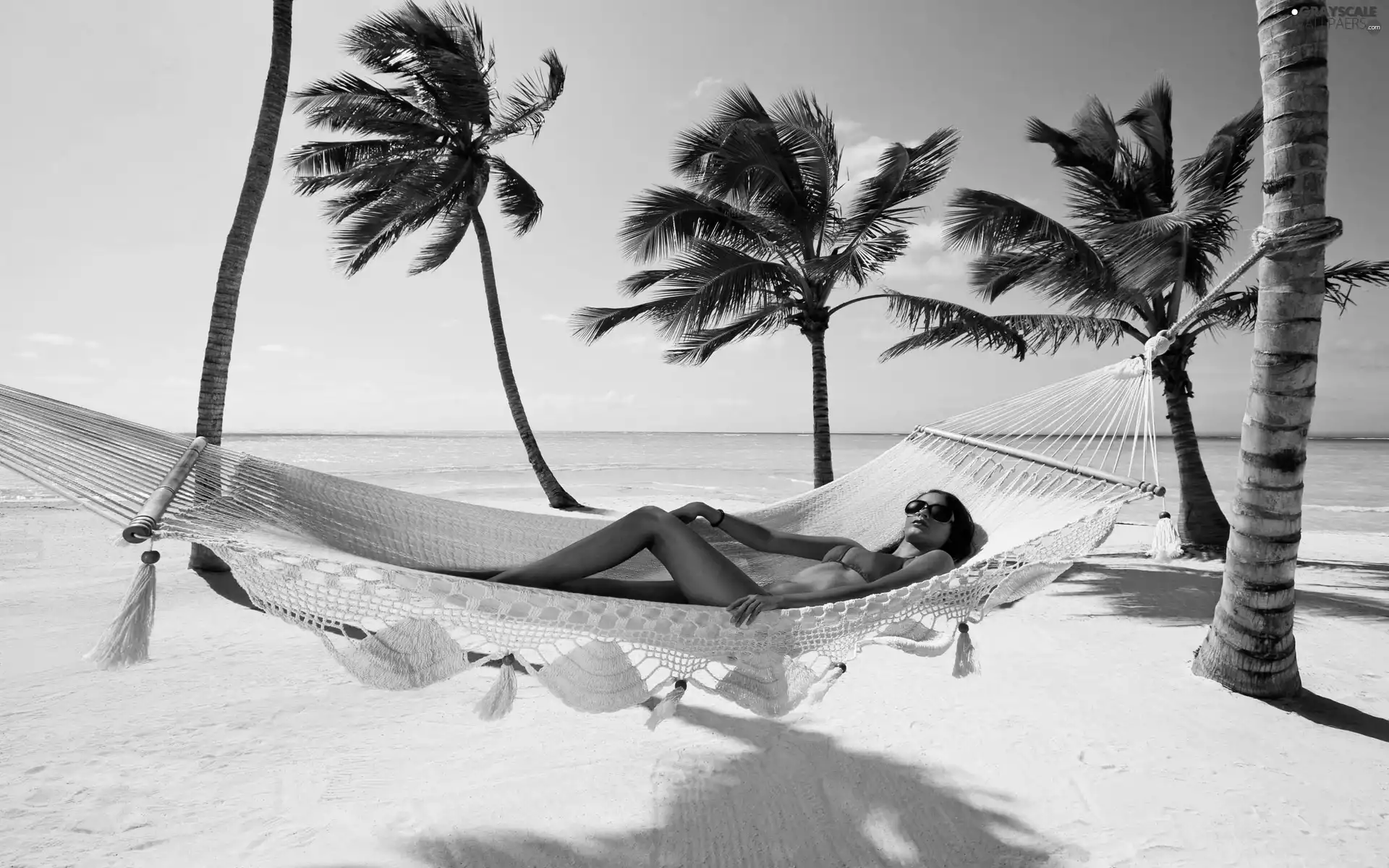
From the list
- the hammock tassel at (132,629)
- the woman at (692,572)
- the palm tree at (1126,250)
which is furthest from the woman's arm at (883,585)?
the palm tree at (1126,250)

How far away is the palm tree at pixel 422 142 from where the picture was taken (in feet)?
20.1

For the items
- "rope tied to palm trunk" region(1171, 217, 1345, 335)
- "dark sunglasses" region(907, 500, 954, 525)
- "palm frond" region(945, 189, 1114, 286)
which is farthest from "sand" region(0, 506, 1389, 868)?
"palm frond" region(945, 189, 1114, 286)

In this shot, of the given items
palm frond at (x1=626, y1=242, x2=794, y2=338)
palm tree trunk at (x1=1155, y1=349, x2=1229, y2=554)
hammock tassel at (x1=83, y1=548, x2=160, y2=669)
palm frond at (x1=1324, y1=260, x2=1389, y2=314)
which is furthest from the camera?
palm frond at (x1=626, y1=242, x2=794, y2=338)

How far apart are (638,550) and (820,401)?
3.94 metres

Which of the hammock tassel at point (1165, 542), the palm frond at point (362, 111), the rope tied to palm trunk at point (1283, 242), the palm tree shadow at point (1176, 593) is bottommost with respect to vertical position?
the palm tree shadow at point (1176, 593)

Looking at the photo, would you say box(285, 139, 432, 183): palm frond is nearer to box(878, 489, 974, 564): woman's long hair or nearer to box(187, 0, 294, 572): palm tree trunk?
box(187, 0, 294, 572): palm tree trunk

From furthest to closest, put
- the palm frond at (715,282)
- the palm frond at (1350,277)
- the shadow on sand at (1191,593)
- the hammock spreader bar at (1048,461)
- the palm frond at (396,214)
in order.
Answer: the palm frond at (396,214)
the palm frond at (715,282)
the palm frond at (1350,277)
the shadow on sand at (1191,593)
the hammock spreader bar at (1048,461)

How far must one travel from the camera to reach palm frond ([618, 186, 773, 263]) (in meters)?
5.31

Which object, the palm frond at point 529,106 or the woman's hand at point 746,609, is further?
the palm frond at point 529,106

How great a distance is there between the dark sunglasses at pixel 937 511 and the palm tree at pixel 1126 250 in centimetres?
253

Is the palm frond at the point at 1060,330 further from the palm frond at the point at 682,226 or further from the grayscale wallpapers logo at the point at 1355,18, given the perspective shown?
the grayscale wallpapers logo at the point at 1355,18

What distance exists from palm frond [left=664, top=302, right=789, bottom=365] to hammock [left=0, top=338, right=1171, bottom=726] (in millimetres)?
3537

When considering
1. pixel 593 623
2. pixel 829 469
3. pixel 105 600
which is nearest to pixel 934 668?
pixel 593 623

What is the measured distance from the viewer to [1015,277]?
502 cm
